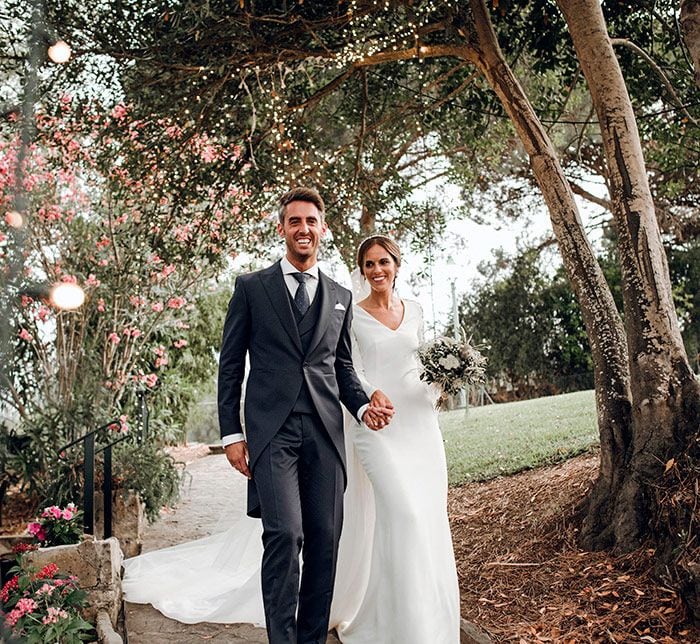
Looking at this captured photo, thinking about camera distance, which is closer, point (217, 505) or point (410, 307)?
point (410, 307)

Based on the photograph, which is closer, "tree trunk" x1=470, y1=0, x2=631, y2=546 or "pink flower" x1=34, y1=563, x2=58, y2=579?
"pink flower" x1=34, y1=563, x2=58, y2=579

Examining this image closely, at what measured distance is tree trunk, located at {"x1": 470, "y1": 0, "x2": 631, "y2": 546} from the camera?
4660mm

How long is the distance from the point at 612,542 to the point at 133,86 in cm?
504

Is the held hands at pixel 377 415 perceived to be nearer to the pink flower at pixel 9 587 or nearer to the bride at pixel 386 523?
the bride at pixel 386 523

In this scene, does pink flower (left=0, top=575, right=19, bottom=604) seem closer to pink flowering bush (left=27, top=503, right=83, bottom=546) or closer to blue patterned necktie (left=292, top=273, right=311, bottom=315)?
pink flowering bush (left=27, top=503, right=83, bottom=546)

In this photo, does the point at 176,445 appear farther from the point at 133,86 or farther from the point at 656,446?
the point at 656,446

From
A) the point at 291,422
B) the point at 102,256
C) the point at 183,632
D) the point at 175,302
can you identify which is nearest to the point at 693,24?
the point at 291,422

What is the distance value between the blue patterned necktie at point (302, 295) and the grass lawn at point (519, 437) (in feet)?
16.0

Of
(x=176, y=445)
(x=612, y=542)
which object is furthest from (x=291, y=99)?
(x=176, y=445)

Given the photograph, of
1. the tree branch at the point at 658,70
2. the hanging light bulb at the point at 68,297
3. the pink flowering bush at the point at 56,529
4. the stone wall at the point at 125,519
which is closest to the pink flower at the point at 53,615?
the pink flowering bush at the point at 56,529

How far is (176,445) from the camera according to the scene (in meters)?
15.4

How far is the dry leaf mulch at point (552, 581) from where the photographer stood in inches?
142

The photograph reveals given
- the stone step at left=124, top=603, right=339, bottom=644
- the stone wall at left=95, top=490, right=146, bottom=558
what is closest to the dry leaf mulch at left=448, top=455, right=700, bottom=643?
the stone step at left=124, top=603, right=339, bottom=644

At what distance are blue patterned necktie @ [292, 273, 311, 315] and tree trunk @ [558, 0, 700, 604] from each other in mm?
2312
